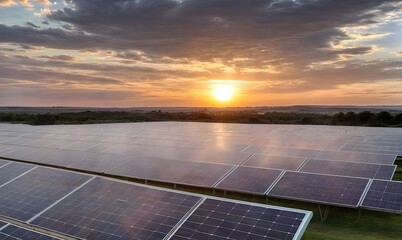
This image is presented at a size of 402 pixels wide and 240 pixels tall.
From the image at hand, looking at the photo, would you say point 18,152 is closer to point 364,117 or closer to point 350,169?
point 350,169

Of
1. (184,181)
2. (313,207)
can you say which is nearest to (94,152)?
(184,181)

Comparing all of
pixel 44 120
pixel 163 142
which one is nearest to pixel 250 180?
pixel 163 142

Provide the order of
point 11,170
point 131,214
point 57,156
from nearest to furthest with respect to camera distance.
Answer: point 131,214, point 11,170, point 57,156

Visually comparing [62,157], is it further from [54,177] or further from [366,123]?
[366,123]

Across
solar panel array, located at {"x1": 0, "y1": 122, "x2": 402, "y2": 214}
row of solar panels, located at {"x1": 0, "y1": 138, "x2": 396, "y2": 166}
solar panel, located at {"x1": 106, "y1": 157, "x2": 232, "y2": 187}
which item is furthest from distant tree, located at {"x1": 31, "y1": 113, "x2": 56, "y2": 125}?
solar panel, located at {"x1": 106, "y1": 157, "x2": 232, "y2": 187}

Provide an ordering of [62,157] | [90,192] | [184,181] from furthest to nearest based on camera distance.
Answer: [62,157] < [184,181] < [90,192]

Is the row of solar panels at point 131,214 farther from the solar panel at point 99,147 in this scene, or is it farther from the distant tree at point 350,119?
the distant tree at point 350,119

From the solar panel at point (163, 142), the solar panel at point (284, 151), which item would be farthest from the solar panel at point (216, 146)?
the solar panel at point (163, 142)
